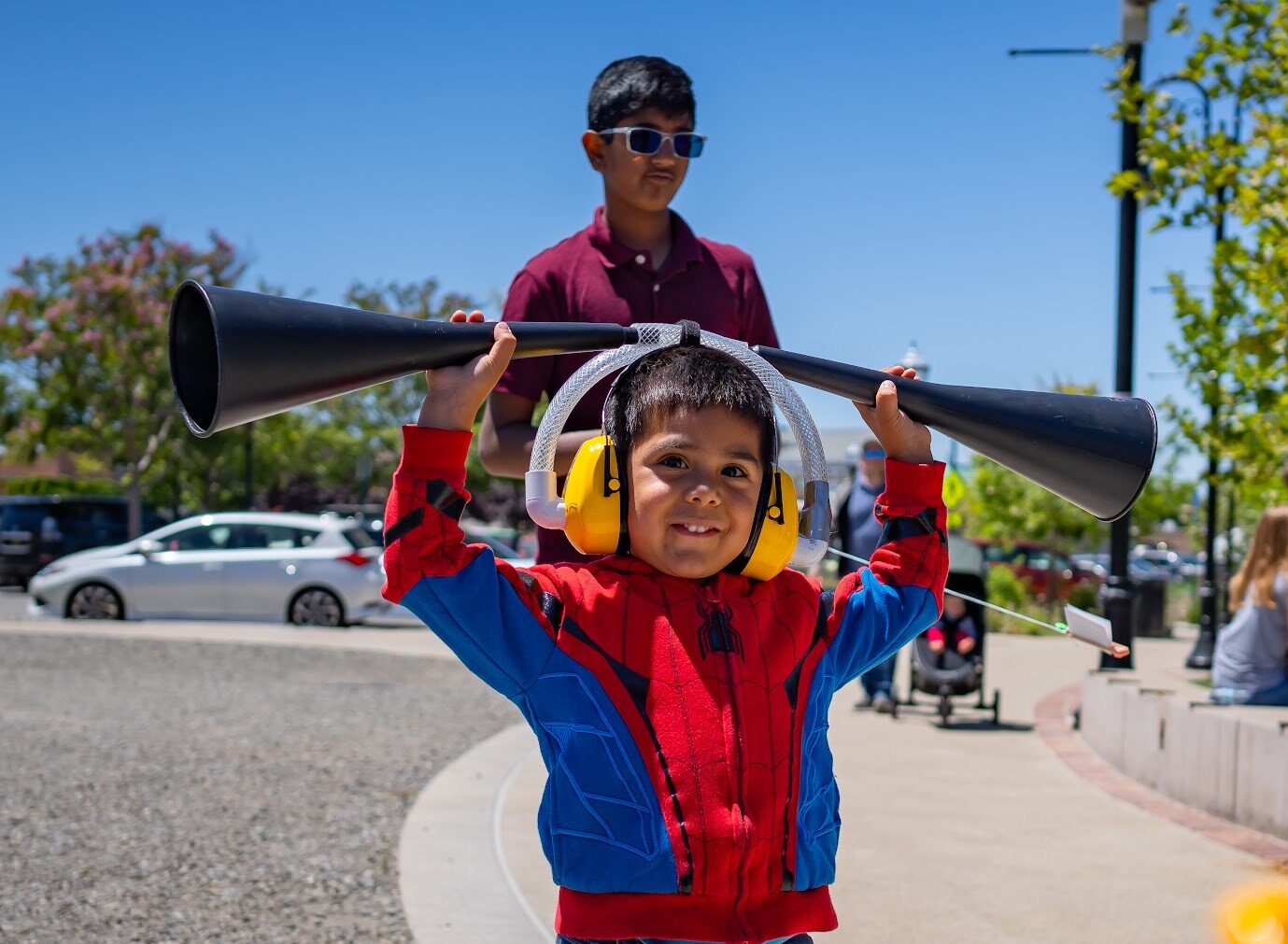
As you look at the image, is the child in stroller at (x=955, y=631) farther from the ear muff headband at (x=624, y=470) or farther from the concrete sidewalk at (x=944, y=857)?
the ear muff headband at (x=624, y=470)

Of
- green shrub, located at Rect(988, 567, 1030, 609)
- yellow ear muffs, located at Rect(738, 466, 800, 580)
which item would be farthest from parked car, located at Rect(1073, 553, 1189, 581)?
yellow ear muffs, located at Rect(738, 466, 800, 580)

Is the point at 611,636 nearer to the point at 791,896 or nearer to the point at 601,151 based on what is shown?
the point at 791,896

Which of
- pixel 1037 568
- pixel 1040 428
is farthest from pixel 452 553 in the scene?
pixel 1037 568

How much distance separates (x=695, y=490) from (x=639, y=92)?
122 centimetres

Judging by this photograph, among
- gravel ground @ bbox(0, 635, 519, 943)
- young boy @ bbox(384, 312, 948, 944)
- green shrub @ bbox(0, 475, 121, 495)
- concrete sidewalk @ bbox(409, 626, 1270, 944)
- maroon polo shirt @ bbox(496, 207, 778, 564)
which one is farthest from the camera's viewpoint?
green shrub @ bbox(0, 475, 121, 495)

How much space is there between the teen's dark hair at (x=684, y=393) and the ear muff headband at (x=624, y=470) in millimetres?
26

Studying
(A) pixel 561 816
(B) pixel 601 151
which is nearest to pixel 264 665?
(B) pixel 601 151

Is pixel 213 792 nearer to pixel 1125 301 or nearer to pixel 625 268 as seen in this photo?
pixel 625 268

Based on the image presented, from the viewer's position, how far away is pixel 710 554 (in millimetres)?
2104

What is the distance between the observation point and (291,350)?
191 cm

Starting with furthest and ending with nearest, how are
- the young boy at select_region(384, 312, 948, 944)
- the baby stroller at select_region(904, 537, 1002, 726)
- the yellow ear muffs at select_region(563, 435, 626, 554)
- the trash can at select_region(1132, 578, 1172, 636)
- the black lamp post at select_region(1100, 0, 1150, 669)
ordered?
the trash can at select_region(1132, 578, 1172, 636)
the black lamp post at select_region(1100, 0, 1150, 669)
the baby stroller at select_region(904, 537, 1002, 726)
the yellow ear muffs at select_region(563, 435, 626, 554)
the young boy at select_region(384, 312, 948, 944)

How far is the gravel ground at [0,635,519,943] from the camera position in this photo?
4461 mm

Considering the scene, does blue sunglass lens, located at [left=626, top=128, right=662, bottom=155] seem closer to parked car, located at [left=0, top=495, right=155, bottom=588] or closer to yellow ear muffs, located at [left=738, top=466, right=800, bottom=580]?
yellow ear muffs, located at [left=738, top=466, right=800, bottom=580]

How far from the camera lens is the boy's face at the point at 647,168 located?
2.97 m
